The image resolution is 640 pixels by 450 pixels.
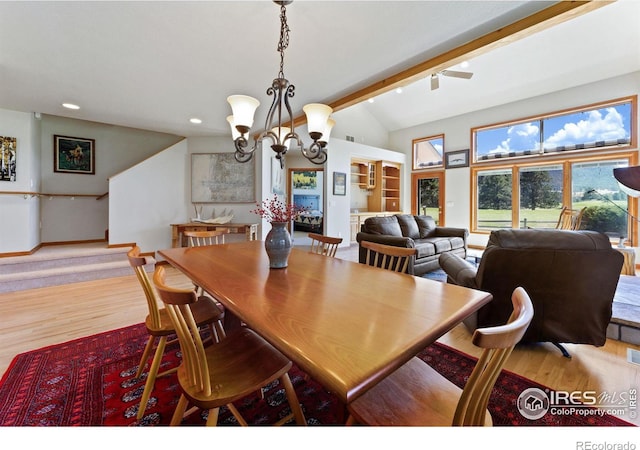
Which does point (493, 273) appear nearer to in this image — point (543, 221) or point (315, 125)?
point (315, 125)

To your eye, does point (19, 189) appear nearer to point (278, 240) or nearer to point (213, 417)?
point (278, 240)

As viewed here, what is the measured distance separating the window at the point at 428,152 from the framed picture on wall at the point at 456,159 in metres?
0.22

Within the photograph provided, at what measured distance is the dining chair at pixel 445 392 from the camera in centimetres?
66

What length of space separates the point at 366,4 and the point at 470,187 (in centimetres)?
574

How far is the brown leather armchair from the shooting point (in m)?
1.74

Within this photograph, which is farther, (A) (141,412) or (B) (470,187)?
(B) (470,187)

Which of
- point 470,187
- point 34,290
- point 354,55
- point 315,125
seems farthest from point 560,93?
point 34,290

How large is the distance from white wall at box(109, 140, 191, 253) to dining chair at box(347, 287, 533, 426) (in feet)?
16.4

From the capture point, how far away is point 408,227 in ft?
15.3

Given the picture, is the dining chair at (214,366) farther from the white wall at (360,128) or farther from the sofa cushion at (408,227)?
the white wall at (360,128)

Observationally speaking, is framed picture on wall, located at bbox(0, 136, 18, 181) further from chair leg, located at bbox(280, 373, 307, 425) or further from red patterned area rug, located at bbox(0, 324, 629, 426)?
chair leg, located at bbox(280, 373, 307, 425)

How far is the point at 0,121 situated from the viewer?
3.63m

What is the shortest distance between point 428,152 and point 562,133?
108 inches

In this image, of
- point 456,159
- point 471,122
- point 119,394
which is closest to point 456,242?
point 456,159
